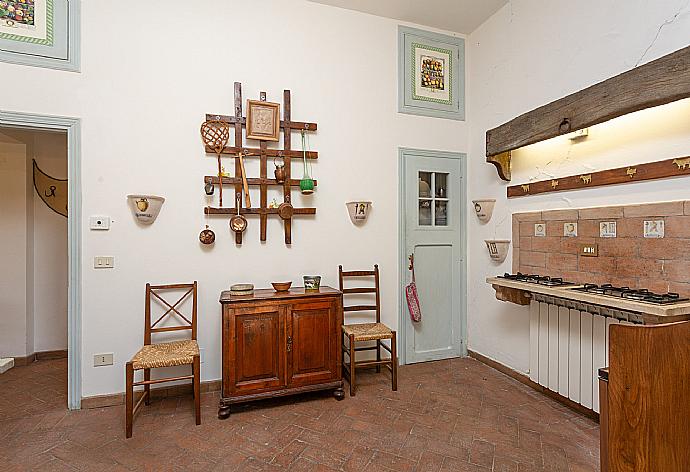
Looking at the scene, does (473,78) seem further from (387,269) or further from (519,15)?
(387,269)

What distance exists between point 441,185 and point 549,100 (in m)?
1.24

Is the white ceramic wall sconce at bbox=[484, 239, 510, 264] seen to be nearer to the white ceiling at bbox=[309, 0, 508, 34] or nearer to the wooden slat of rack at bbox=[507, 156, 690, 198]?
the wooden slat of rack at bbox=[507, 156, 690, 198]

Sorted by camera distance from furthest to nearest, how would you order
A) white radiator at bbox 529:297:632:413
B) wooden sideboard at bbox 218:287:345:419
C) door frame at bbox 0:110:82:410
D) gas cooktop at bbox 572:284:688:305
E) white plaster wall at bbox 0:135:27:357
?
white plaster wall at bbox 0:135:27:357 < door frame at bbox 0:110:82:410 < wooden sideboard at bbox 218:287:345:419 < white radiator at bbox 529:297:632:413 < gas cooktop at bbox 572:284:688:305

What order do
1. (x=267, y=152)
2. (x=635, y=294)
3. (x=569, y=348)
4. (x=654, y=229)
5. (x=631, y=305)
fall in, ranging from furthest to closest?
(x=267, y=152)
(x=569, y=348)
(x=654, y=229)
(x=635, y=294)
(x=631, y=305)

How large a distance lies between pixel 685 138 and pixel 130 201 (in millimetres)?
3678

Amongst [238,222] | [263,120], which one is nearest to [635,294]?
[238,222]

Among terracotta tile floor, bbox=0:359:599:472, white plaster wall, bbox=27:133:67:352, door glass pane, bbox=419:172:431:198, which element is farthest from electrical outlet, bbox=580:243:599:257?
white plaster wall, bbox=27:133:67:352

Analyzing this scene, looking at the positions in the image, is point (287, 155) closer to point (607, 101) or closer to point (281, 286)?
point (281, 286)

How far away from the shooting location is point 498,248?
351 cm

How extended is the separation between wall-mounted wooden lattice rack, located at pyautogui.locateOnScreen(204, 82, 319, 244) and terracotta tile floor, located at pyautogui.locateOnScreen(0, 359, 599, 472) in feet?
4.65

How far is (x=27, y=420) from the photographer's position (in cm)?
267

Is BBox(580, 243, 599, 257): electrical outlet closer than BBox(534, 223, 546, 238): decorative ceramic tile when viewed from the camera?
Yes

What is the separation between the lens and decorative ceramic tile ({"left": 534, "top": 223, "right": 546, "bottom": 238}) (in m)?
3.09

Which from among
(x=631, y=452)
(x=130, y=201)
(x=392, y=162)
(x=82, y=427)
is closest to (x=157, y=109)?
(x=130, y=201)
